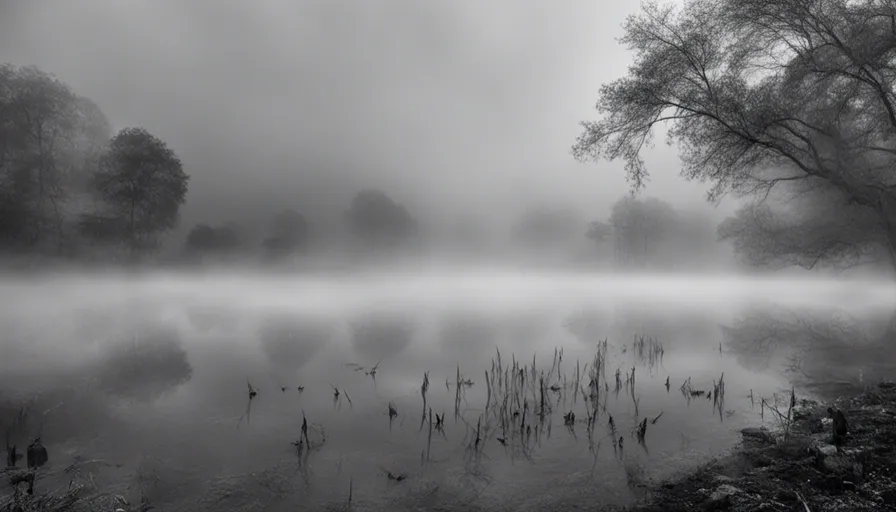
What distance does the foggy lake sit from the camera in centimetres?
630

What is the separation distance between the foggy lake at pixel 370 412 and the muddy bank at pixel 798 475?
0.61m

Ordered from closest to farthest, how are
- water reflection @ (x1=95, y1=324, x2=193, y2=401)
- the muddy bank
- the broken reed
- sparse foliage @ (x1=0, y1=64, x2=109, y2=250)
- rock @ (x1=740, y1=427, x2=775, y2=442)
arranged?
1. the muddy bank
2. rock @ (x1=740, y1=427, x2=775, y2=442)
3. the broken reed
4. water reflection @ (x1=95, y1=324, x2=193, y2=401)
5. sparse foliage @ (x1=0, y1=64, x2=109, y2=250)

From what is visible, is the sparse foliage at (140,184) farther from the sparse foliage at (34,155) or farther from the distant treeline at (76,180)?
the sparse foliage at (34,155)

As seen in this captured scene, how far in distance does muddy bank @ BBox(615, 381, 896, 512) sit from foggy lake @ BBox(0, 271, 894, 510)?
2.00 ft

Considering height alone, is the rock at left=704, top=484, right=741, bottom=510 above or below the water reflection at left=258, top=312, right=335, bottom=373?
above

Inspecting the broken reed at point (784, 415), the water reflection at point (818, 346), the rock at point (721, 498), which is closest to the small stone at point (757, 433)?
the broken reed at point (784, 415)

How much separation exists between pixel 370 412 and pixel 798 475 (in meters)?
7.94

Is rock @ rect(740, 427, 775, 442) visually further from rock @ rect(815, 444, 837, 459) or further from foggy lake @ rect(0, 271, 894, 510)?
rock @ rect(815, 444, 837, 459)

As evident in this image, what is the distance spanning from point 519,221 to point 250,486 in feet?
426

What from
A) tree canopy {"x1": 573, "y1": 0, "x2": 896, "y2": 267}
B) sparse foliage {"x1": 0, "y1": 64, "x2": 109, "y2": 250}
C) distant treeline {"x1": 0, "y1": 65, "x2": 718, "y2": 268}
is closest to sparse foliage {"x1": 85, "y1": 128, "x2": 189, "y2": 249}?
distant treeline {"x1": 0, "y1": 65, "x2": 718, "y2": 268}

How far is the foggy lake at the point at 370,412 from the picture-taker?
6301 millimetres

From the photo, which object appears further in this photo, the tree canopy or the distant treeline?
the distant treeline

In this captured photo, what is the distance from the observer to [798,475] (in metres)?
5.65

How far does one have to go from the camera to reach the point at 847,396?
406 inches
